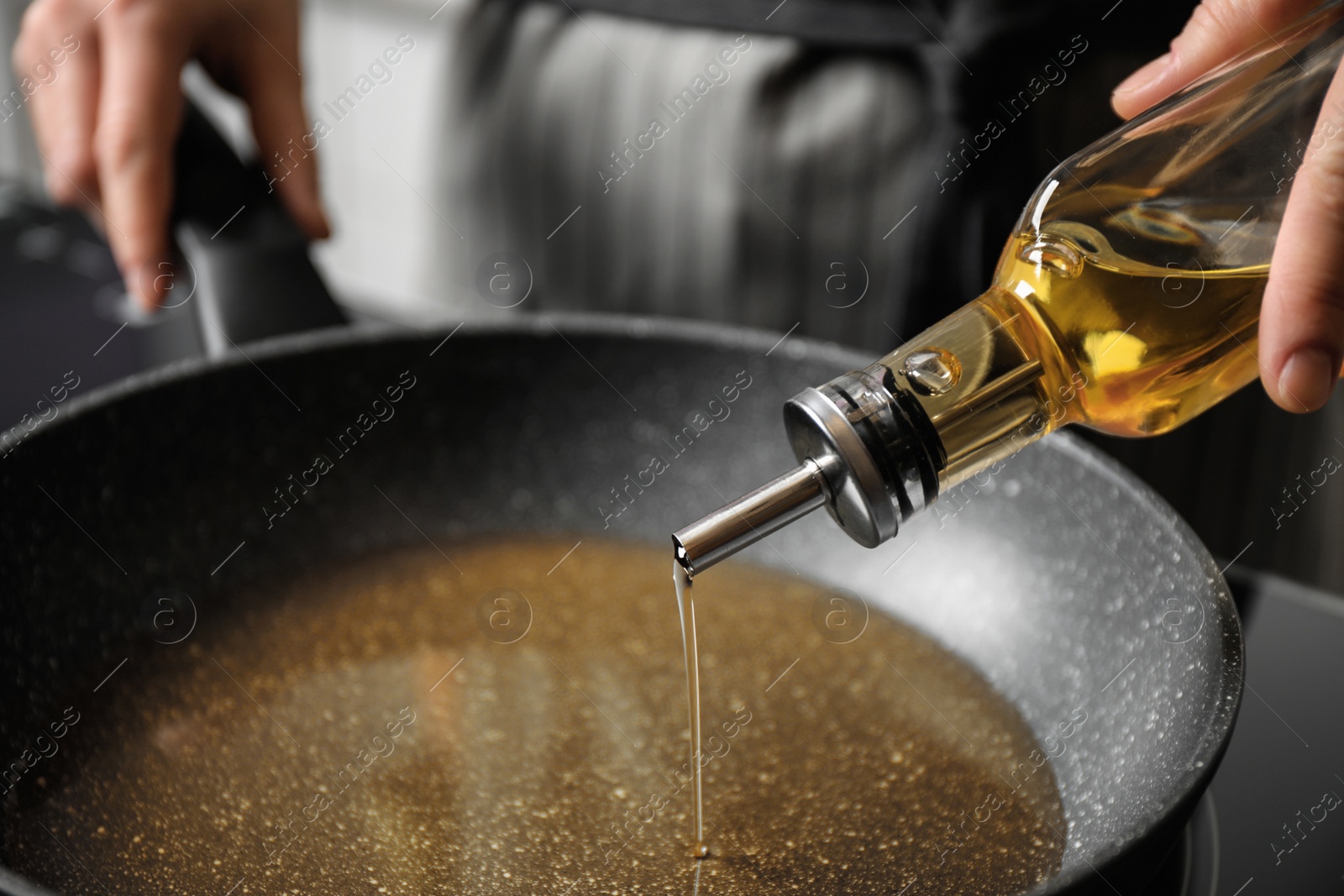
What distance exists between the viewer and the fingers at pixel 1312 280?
37 cm

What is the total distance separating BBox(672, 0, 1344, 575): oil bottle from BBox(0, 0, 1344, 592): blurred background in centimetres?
28

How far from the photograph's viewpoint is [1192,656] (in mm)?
447

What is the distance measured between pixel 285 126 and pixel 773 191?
0.35 m

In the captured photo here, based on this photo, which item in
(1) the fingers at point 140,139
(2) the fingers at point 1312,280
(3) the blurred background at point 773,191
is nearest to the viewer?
(2) the fingers at point 1312,280

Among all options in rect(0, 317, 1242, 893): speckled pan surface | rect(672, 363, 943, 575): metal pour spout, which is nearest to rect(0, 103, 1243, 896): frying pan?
rect(0, 317, 1242, 893): speckled pan surface

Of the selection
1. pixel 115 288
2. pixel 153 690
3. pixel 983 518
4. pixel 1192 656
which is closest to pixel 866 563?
pixel 983 518

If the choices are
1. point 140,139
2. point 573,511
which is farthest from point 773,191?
point 140,139

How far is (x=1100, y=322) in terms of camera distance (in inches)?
16.3

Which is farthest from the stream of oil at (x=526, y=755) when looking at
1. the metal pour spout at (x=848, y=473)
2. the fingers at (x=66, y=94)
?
the fingers at (x=66, y=94)

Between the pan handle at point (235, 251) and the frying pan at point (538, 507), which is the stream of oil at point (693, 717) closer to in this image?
the frying pan at point (538, 507)

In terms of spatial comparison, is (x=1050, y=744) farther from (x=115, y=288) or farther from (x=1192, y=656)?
(x=115, y=288)

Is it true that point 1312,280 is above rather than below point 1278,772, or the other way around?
above

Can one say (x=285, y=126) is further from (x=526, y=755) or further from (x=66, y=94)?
(x=526, y=755)

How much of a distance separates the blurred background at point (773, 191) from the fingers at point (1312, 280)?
36 centimetres
